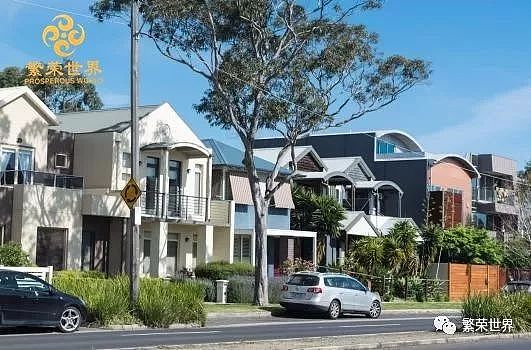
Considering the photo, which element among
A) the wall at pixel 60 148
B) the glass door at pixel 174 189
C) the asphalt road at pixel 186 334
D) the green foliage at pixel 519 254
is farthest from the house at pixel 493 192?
the asphalt road at pixel 186 334

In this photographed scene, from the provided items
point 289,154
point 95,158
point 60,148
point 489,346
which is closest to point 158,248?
point 95,158

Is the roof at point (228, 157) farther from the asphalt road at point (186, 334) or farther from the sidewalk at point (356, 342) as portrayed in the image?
the sidewalk at point (356, 342)

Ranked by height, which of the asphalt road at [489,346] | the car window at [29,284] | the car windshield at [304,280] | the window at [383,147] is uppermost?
the window at [383,147]

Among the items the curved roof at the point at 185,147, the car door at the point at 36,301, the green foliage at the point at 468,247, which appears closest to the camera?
the car door at the point at 36,301

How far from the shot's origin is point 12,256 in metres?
27.8

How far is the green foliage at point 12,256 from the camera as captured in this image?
27.5m

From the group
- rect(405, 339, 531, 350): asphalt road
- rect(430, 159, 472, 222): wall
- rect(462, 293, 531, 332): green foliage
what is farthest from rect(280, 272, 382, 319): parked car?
rect(430, 159, 472, 222): wall

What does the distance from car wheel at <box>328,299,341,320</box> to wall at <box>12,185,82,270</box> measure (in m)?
10.9

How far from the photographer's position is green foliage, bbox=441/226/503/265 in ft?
165

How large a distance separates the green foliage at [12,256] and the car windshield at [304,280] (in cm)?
914

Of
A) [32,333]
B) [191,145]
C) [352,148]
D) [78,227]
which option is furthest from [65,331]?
[352,148]

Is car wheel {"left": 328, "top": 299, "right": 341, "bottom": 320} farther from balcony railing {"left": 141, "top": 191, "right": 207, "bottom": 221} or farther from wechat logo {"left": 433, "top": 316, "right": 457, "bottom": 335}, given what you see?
balcony railing {"left": 141, "top": 191, "right": 207, "bottom": 221}

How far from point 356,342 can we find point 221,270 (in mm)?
20526

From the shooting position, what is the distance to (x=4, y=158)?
32.6 meters
